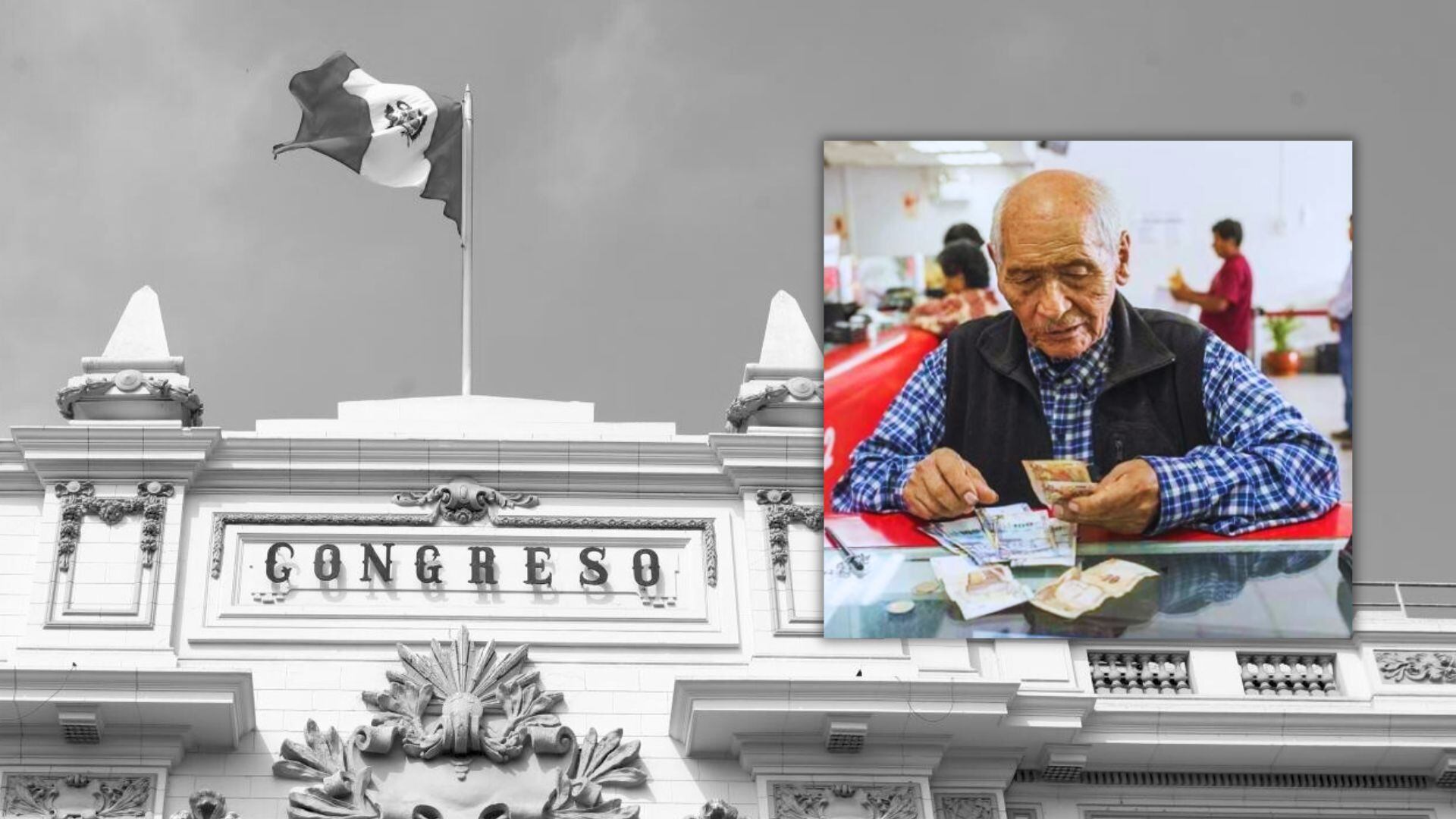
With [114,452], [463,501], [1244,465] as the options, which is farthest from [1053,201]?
[114,452]

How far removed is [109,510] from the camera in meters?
27.8

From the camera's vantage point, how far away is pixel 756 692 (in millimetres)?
26359

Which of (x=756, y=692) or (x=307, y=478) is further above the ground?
(x=307, y=478)

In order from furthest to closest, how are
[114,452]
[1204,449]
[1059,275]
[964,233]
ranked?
[964,233], [1059,275], [1204,449], [114,452]

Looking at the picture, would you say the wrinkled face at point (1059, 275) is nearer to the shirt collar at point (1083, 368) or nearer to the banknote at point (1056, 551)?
the shirt collar at point (1083, 368)

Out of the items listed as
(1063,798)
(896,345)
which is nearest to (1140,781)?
(1063,798)

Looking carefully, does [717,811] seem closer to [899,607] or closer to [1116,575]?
[899,607]

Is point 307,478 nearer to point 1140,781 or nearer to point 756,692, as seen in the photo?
point 756,692

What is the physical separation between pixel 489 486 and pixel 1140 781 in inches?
262

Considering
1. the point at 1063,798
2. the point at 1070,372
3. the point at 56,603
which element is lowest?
the point at 1063,798

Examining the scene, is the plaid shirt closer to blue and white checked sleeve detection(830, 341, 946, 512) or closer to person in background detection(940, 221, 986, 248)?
blue and white checked sleeve detection(830, 341, 946, 512)

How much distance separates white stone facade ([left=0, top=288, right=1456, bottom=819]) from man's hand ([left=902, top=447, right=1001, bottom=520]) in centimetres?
96

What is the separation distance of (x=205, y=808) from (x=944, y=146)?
9678mm

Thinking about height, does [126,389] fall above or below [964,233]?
below
